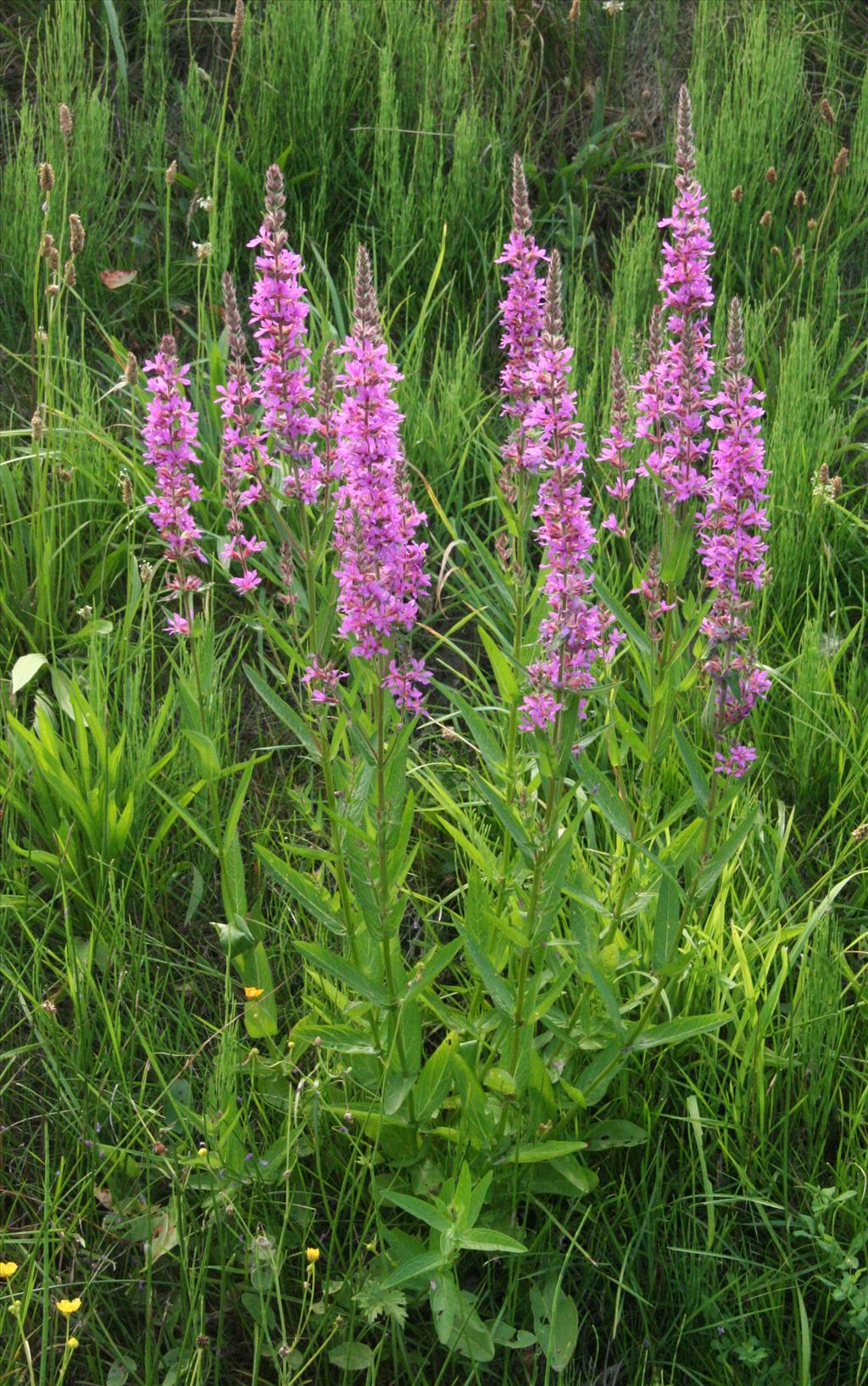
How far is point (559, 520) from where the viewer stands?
1.95m

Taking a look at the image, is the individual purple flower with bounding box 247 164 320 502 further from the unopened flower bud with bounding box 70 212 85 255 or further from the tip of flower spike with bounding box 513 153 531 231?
the unopened flower bud with bounding box 70 212 85 255

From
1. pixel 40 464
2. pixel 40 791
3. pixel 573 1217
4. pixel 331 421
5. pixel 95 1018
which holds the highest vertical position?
pixel 331 421

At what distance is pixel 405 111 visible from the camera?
4.65 meters

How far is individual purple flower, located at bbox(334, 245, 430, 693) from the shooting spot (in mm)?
1799

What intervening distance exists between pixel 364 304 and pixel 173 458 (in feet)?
2.01

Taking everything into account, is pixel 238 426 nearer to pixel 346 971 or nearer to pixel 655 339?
pixel 655 339

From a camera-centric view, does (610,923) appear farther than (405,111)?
No

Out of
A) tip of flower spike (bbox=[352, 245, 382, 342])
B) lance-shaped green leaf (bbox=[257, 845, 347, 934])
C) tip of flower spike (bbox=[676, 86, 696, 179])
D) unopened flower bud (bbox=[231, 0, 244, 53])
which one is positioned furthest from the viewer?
unopened flower bud (bbox=[231, 0, 244, 53])

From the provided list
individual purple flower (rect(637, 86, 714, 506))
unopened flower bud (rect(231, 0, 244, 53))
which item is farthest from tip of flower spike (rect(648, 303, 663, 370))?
unopened flower bud (rect(231, 0, 244, 53))

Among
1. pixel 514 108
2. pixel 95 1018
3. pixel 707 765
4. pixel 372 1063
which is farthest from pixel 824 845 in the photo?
pixel 514 108

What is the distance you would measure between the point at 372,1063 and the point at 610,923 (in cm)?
49

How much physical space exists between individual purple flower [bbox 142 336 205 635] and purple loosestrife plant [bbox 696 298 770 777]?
88cm

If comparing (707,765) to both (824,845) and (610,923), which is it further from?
(610,923)

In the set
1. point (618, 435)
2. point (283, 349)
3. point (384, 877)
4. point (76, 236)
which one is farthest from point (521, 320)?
point (76, 236)
